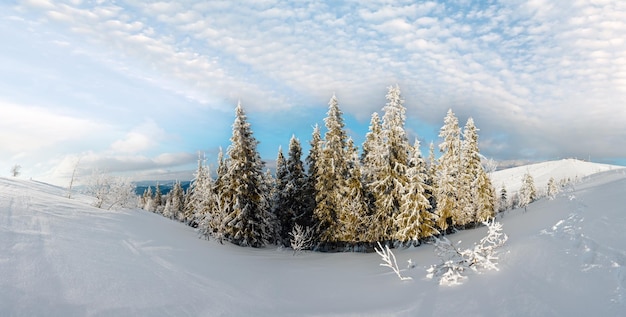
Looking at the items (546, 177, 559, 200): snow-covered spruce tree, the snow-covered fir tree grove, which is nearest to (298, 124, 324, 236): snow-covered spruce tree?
the snow-covered fir tree grove

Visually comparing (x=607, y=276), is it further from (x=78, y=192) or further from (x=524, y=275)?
(x=78, y=192)

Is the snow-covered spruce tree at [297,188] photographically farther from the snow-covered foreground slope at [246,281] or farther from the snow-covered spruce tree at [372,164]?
the snow-covered foreground slope at [246,281]

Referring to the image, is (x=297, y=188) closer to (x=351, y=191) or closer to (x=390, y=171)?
(x=351, y=191)

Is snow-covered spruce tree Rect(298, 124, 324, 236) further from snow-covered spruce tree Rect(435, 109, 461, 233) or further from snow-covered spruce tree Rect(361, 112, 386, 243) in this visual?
snow-covered spruce tree Rect(435, 109, 461, 233)

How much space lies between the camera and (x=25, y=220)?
1209 centimetres

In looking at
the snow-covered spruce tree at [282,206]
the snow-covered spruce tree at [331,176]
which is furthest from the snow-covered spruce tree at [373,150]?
the snow-covered spruce tree at [282,206]

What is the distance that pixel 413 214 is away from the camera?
26266mm

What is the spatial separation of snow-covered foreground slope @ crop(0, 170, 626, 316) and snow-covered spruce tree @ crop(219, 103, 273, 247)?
1171 cm

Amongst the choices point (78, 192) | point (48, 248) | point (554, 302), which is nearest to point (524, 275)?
point (554, 302)

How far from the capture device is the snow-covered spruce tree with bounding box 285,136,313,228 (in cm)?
3391

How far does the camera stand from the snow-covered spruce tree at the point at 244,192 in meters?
28.0

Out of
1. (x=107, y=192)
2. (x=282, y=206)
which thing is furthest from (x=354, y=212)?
(x=107, y=192)

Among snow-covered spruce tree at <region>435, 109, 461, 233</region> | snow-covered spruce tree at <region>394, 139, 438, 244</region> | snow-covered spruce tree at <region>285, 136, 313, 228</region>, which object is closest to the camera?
snow-covered spruce tree at <region>394, 139, 438, 244</region>

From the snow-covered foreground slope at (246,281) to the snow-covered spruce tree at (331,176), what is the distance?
44.8 ft
